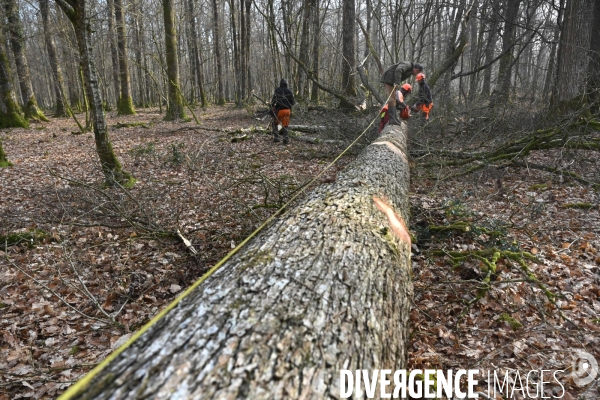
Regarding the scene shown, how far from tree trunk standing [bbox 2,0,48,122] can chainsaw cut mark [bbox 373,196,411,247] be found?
16406mm

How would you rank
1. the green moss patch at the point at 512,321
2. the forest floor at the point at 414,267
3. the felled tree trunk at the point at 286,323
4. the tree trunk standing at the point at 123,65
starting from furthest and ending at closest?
the tree trunk standing at the point at 123,65, the green moss patch at the point at 512,321, the forest floor at the point at 414,267, the felled tree trunk at the point at 286,323

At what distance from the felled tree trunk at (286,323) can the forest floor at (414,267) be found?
0.84 meters

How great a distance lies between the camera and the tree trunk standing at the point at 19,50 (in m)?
13.2

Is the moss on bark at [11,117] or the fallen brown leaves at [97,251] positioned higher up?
the moss on bark at [11,117]

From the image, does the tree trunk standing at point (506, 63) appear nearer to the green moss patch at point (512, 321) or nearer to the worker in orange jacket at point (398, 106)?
the worker in orange jacket at point (398, 106)

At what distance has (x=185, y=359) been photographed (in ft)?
4.23

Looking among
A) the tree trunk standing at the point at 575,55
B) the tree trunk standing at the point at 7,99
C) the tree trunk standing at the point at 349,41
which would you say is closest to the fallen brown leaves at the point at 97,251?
the tree trunk standing at the point at 575,55

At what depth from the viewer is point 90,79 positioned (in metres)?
5.64

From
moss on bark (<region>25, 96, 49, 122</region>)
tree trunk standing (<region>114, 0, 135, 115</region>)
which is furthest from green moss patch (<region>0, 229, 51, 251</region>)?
moss on bark (<region>25, 96, 49, 122</region>)

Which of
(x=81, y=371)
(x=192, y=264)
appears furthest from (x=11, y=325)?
(x=192, y=264)

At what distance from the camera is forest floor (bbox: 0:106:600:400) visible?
8.34 feet

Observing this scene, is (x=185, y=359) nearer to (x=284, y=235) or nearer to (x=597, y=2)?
(x=284, y=235)

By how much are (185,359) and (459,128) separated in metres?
9.16

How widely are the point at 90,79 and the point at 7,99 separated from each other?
10049 mm
